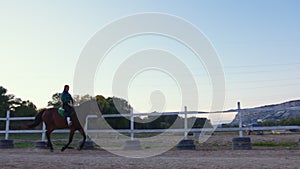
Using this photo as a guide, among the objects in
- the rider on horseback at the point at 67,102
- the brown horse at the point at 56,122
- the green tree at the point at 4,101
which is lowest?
the brown horse at the point at 56,122

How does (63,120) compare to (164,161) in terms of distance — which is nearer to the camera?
(164,161)

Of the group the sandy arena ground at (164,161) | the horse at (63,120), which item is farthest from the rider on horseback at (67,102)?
the sandy arena ground at (164,161)

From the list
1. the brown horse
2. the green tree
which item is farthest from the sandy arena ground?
the green tree

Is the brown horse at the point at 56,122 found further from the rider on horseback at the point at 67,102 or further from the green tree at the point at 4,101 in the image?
the green tree at the point at 4,101

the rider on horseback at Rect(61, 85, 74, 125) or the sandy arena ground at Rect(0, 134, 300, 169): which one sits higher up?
the rider on horseback at Rect(61, 85, 74, 125)

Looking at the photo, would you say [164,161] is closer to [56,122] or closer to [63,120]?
[63,120]

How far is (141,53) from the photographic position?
12.9 metres

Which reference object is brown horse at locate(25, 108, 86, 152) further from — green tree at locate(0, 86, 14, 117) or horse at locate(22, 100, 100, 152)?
green tree at locate(0, 86, 14, 117)

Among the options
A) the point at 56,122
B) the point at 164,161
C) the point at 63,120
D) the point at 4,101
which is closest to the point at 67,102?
the point at 63,120

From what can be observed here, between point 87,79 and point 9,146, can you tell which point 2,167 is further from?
point 9,146

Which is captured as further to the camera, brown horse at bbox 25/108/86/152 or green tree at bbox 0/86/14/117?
green tree at bbox 0/86/14/117

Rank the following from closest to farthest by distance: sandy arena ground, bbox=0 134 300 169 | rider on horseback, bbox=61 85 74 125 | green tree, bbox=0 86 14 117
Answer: sandy arena ground, bbox=0 134 300 169 < rider on horseback, bbox=61 85 74 125 < green tree, bbox=0 86 14 117

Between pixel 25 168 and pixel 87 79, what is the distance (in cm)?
642

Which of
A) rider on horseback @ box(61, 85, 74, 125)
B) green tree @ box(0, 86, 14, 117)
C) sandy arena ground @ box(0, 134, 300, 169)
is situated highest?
green tree @ box(0, 86, 14, 117)
